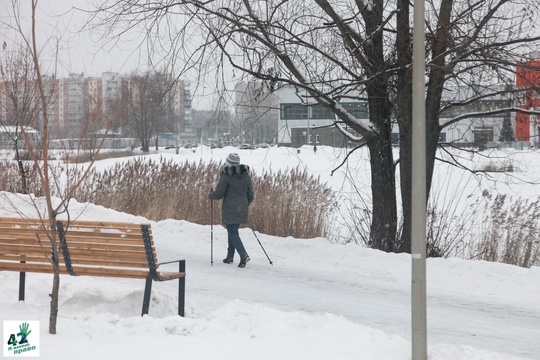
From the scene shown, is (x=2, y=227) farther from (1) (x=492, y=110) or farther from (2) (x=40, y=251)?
(1) (x=492, y=110)

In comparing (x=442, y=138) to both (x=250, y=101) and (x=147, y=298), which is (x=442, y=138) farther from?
(x=147, y=298)

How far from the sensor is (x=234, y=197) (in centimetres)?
1215

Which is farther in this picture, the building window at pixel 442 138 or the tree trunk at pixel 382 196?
the building window at pixel 442 138

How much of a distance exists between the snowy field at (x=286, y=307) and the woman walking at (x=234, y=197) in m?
0.45

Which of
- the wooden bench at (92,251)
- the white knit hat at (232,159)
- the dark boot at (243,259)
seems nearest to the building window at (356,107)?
the white knit hat at (232,159)

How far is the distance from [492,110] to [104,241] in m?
8.74

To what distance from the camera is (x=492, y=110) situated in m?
14.3

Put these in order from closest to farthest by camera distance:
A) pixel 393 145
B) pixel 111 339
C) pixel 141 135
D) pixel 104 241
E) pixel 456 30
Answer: pixel 111 339 < pixel 104 241 < pixel 456 30 < pixel 393 145 < pixel 141 135

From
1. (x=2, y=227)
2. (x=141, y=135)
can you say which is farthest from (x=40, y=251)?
(x=141, y=135)

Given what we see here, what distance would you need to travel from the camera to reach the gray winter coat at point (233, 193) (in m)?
12.1

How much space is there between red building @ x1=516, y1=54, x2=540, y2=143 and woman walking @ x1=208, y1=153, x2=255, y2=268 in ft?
16.3

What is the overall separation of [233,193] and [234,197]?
67 millimetres

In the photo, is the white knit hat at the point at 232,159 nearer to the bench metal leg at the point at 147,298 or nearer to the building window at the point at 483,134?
the bench metal leg at the point at 147,298

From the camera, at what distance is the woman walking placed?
12078mm
